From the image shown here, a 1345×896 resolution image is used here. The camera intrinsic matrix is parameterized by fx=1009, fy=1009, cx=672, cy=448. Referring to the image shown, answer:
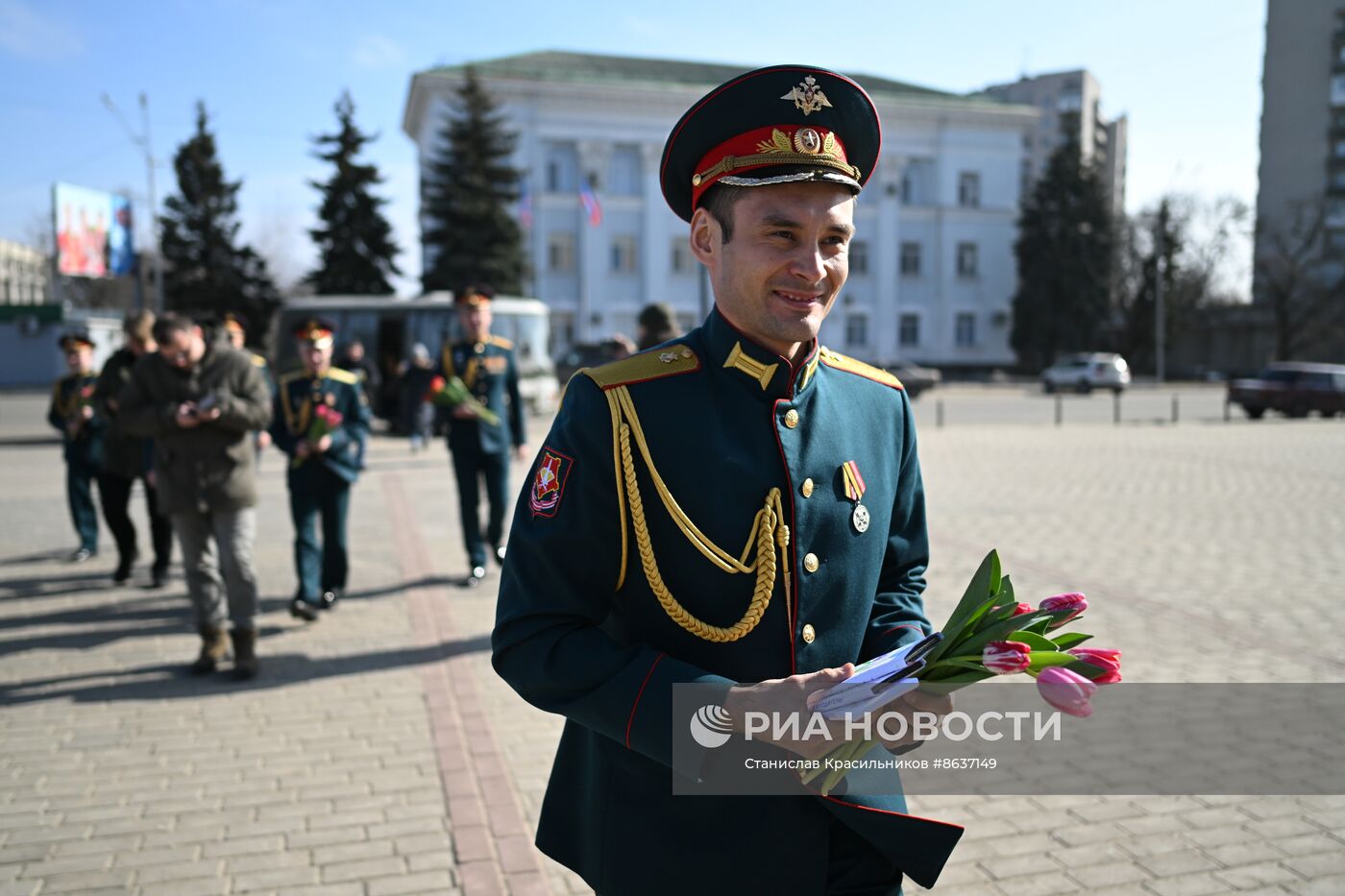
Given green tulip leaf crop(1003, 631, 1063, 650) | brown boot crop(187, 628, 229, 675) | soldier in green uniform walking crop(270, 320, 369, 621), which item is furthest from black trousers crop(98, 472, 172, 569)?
green tulip leaf crop(1003, 631, 1063, 650)

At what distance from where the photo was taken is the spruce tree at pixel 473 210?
137ft

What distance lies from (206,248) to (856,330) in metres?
33.5

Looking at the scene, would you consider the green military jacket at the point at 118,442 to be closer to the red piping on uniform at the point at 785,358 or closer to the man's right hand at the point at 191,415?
the man's right hand at the point at 191,415

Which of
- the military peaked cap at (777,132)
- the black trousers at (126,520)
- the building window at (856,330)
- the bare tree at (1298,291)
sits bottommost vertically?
the black trousers at (126,520)

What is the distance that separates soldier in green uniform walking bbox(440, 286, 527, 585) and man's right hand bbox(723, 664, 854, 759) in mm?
6527

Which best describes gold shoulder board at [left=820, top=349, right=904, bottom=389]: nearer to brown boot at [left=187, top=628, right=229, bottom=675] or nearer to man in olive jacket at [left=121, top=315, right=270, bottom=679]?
man in olive jacket at [left=121, top=315, right=270, bottom=679]

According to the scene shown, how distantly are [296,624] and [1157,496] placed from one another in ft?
33.2

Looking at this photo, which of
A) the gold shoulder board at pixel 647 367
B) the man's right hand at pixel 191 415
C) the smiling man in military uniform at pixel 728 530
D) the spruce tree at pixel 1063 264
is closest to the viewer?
the smiling man in military uniform at pixel 728 530

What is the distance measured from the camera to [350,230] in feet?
146

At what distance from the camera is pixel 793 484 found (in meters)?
1.87

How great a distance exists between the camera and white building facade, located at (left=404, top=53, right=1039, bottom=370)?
49781 mm

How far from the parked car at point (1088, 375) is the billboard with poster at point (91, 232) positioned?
36.3 m

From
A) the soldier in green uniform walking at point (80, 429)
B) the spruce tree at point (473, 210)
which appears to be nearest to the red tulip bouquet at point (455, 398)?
the soldier in green uniform walking at point (80, 429)

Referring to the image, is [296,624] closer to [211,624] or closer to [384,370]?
[211,624]
